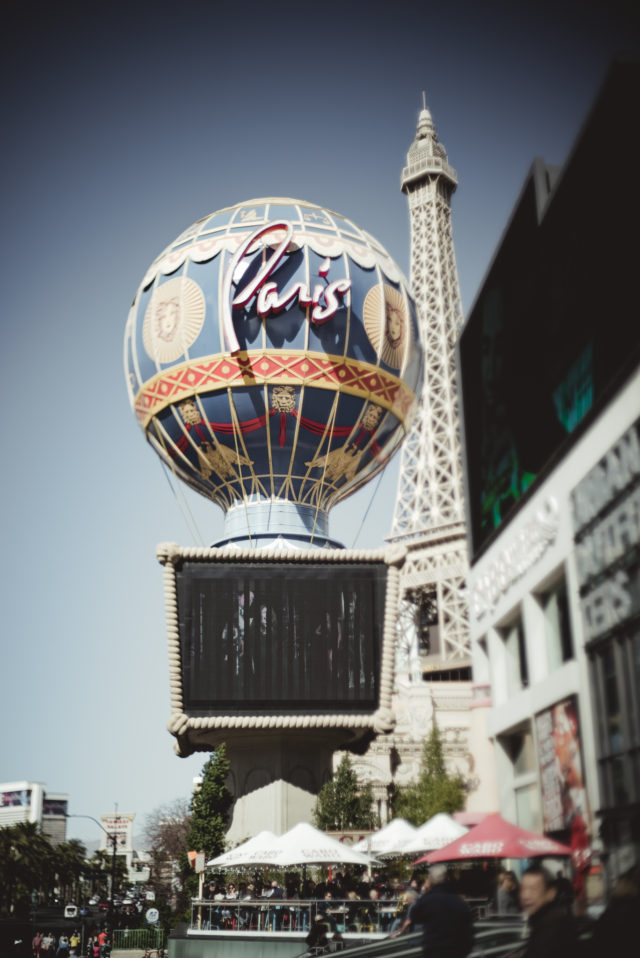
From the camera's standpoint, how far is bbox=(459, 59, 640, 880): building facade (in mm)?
12914

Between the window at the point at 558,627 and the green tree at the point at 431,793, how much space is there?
1195 inches

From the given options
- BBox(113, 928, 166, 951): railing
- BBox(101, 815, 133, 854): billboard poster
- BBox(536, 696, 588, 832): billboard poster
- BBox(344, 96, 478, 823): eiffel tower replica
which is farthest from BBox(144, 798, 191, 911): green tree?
BBox(536, 696, 588, 832): billboard poster

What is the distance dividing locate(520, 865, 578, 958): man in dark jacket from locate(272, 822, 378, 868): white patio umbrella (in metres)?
14.3

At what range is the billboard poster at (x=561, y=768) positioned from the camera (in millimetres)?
A: 14539

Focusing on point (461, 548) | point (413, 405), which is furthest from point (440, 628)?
point (413, 405)

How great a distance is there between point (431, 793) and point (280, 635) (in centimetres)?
2749

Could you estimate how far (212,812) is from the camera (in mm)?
31172

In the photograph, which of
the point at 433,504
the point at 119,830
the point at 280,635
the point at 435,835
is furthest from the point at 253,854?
the point at 119,830

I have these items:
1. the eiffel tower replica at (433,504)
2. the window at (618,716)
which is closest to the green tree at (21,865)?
the eiffel tower replica at (433,504)

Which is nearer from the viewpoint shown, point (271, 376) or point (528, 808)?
point (528, 808)

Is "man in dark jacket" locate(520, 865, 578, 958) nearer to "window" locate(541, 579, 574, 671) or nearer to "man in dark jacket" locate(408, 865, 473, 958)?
"man in dark jacket" locate(408, 865, 473, 958)

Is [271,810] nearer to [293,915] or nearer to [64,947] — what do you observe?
[293,915]

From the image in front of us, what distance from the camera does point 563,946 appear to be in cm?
587

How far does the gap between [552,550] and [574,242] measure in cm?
493
